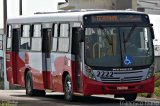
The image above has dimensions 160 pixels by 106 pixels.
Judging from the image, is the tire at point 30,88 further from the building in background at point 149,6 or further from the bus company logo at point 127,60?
the building in background at point 149,6

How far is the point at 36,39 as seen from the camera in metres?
25.7

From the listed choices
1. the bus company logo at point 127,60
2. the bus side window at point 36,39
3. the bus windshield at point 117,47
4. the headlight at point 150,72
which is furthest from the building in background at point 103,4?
the bus company logo at point 127,60

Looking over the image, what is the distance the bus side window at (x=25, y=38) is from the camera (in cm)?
2665

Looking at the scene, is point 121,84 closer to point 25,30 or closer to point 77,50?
point 77,50

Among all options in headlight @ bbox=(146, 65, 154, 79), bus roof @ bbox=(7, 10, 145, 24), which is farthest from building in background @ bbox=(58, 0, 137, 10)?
headlight @ bbox=(146, 65, 154, 79)

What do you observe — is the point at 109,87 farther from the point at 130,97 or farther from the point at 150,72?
the point at 130,97

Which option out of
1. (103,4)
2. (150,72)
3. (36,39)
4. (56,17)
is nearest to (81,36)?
(150,72)

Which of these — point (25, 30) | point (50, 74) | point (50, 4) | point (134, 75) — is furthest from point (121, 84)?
point (50, 4)

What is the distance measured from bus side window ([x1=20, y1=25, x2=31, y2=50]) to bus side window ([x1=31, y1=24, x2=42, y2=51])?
51cm

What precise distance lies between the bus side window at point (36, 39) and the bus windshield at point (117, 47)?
152 inches

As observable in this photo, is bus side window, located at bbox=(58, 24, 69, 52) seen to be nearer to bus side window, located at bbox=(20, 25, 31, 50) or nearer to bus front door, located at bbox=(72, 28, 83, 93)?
bus front door, located at bbox=(72, 28, 83, 93)

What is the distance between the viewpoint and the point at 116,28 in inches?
872

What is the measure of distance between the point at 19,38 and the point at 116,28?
6.55 meters

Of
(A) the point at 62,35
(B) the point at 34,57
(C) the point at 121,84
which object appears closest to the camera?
(C) the point at 121,84
